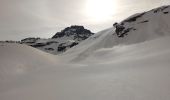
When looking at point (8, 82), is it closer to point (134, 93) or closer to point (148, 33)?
point (134, 93)

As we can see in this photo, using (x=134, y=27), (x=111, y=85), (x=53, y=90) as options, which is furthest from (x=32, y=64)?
(x=134, y=27)

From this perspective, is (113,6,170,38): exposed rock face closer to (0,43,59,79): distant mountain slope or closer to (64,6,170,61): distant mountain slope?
(64,6,170,61): distant mountain slope

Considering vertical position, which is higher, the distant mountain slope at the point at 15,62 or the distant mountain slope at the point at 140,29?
the distant mountain slope at the point at 140,29

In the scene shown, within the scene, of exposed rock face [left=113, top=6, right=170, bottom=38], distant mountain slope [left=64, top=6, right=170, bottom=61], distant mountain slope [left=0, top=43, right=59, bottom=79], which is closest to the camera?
distant mountain slope [left=0, top=43, right=59, bottom=79]

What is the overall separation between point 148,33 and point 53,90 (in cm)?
4225

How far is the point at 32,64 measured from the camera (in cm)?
2777

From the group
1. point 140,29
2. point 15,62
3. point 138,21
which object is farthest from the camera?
point 138,21

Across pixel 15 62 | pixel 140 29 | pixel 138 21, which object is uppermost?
pixel 138 21

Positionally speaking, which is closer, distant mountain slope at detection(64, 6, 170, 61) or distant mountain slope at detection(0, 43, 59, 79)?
distant mountain slope at detection(0, 43, 59, 79)

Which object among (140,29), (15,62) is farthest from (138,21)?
(15,62)

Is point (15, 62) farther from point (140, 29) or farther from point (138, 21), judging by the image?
point (138, 21)

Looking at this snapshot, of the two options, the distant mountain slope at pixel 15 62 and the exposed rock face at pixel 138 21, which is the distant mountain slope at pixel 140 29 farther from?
the distant mountain slope at pixel 15 62

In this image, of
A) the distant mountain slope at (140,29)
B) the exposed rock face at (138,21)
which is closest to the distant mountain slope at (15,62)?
the distant mountain slope at (140,29)

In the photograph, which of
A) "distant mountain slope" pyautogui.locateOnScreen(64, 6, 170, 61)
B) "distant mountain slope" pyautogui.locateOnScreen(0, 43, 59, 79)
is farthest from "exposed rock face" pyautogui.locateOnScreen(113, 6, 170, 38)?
"distant mountain slope" pyautogui.locateOnScreen(0, 43, 59, 79)
